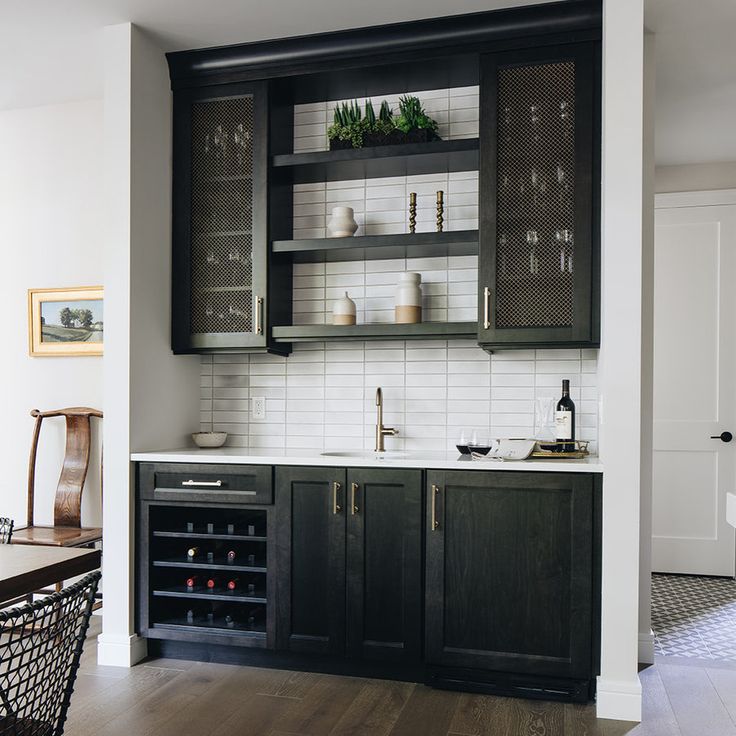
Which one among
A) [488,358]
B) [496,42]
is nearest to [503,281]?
[488,358]

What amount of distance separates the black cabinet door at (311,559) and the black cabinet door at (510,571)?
1.24 ft

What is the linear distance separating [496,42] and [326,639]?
2.60 meters

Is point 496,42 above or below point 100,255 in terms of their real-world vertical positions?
above

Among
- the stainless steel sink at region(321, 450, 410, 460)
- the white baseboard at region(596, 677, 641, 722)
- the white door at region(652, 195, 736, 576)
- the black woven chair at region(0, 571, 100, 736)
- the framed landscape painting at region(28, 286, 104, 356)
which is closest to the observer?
the black woven chair at region(0, 571, 100, 736)

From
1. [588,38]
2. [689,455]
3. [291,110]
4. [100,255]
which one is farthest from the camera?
[689,455]

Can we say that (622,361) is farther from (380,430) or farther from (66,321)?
(66,321)

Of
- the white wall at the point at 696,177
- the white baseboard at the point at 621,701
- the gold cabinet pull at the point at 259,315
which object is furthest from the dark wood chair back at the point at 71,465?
the white wall at the point at 696,177

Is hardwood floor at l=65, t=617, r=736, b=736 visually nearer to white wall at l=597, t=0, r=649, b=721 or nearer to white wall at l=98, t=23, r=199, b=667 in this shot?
white wall at l=597, t=0, r=649, b=721

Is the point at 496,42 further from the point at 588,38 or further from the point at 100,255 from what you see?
the point at 100,255

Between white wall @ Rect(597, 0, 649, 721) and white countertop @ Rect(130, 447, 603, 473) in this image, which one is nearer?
white wall @ Rect(597, 0, 649, 721)

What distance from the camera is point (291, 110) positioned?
3.79 meters

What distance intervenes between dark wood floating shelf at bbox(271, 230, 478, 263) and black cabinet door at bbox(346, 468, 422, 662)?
1.00 m

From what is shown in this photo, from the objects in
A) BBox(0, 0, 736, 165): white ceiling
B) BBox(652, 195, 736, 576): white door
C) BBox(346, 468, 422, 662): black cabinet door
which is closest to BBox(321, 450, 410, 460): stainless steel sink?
BBox(346, 468, 422, 662): black cabinet door

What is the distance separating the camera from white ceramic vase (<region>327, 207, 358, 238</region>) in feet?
11.5
